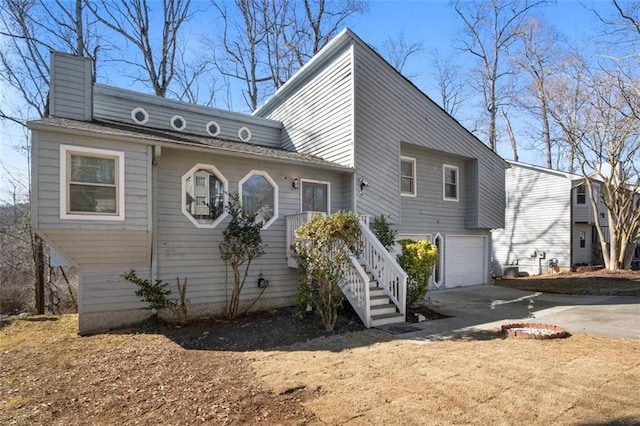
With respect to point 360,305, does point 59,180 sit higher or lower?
higher

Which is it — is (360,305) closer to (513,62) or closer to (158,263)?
(158,263)

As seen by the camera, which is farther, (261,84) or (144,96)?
(261,84)

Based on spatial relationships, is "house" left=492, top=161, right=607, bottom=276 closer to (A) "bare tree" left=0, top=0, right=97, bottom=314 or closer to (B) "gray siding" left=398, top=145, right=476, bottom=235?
(B) "gray siding" left=398, top=145, right=476, bottom=235

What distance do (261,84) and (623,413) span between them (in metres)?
19.9

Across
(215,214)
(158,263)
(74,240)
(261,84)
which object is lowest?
(158,263)

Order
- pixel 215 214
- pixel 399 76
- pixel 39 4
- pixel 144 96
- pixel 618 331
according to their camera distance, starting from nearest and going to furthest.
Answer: pixel 618 331
pixel 215 214
pixel 144 96
pixel 399 76
pixel 39 4

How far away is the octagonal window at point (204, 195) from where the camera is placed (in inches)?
315

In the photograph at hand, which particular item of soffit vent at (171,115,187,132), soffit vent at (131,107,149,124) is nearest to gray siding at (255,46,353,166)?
soffit vent at (171,115,187,132)

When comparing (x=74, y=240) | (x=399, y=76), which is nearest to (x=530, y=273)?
(x=399, y=76)

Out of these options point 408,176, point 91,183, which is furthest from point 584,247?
point 91,183

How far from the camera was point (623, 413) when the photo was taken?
10.7 ft

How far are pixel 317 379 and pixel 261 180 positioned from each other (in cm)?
558

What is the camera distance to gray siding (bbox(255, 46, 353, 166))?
33.0 feet

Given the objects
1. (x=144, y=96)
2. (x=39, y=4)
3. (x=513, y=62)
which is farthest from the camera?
(x=513, y=62)
